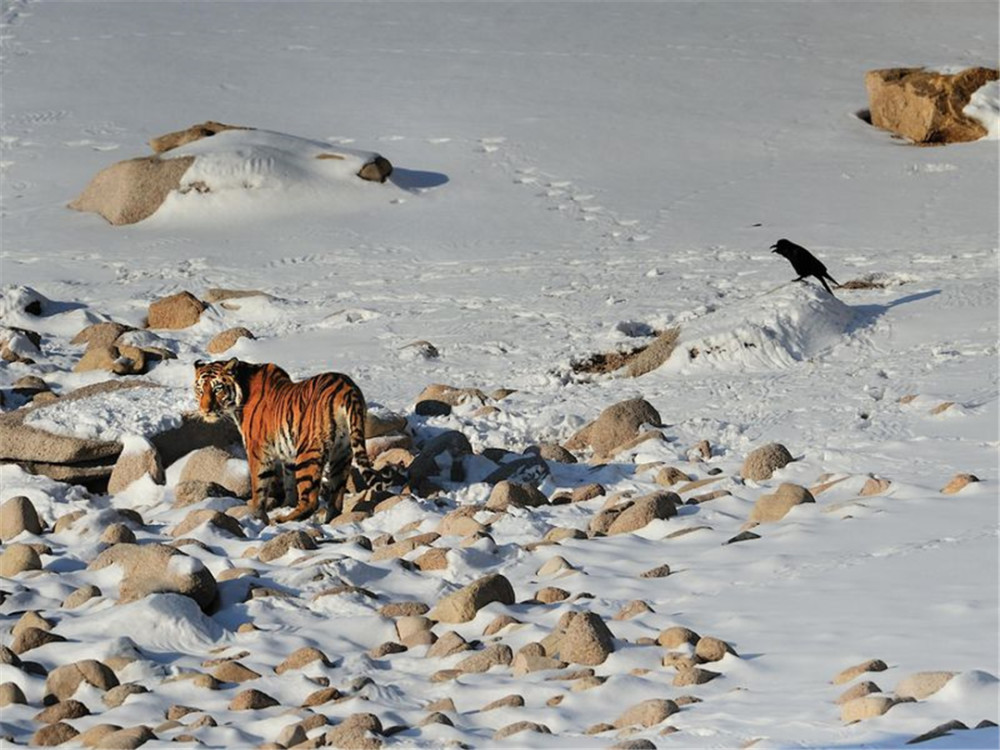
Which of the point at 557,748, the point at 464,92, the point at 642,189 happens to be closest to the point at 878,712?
the point at 557,748

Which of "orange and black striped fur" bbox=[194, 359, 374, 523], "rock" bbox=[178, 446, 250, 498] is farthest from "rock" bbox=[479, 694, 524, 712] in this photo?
"rock" bbox=[178, 446, 250, 498]

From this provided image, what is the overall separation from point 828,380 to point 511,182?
8127 millimetres

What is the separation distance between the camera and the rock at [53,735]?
6340 millimetres

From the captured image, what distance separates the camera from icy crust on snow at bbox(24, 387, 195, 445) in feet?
34.2

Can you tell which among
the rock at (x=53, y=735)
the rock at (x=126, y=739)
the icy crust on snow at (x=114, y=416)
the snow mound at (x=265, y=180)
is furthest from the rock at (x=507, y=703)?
the snow mound at (x=265, y=180)

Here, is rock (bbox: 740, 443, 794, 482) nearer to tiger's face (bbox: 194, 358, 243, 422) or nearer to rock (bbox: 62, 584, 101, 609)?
tiger's face (bbox: 194, 358, 243, 422)

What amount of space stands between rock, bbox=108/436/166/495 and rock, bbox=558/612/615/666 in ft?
13.4

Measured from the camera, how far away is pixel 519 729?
6035 millimetres

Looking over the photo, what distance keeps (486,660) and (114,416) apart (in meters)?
4.41

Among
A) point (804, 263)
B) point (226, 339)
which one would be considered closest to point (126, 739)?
point (226, 339)

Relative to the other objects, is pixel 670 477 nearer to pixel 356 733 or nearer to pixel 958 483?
pixel 958 483

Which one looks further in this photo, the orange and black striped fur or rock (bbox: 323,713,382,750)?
A: the orange and black striped fur

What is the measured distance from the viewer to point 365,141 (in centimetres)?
2114

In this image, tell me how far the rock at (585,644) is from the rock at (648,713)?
0.66m
